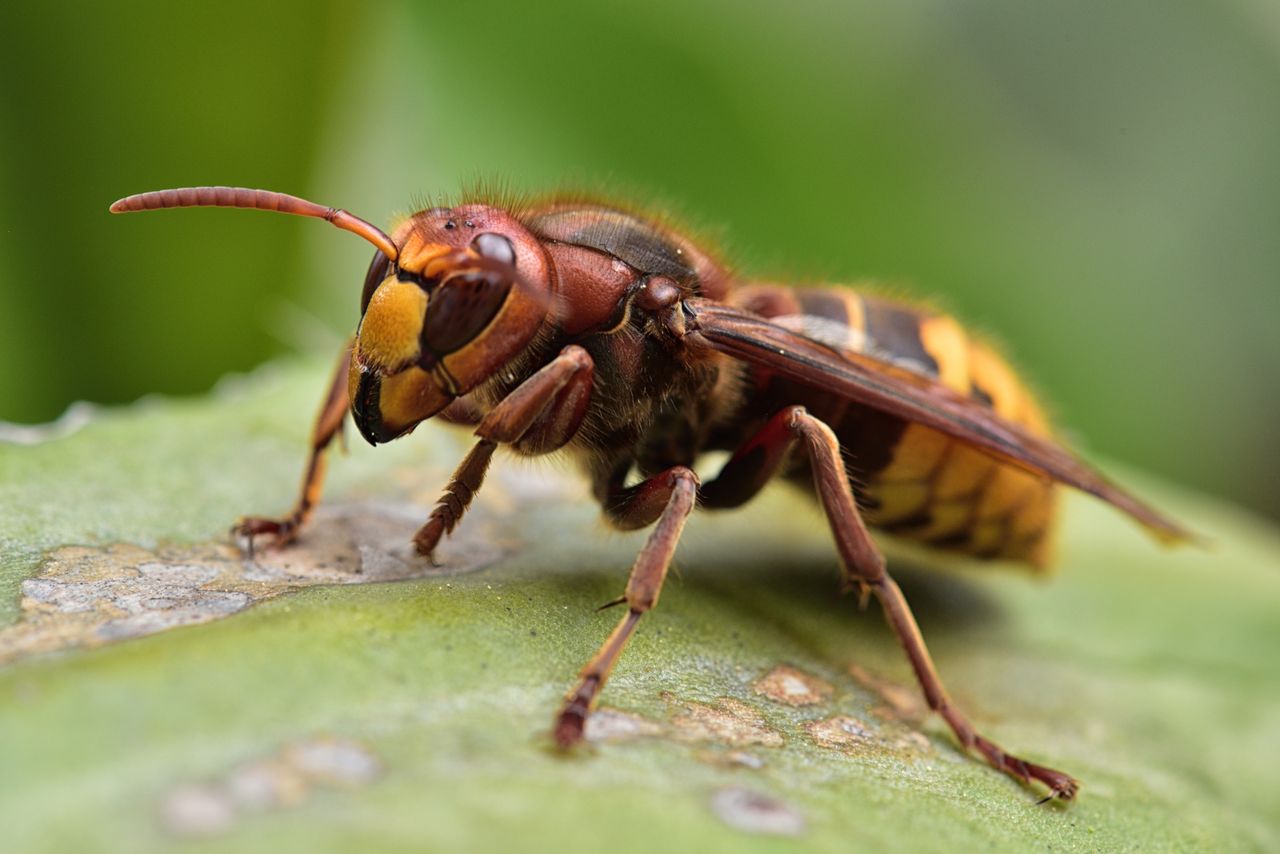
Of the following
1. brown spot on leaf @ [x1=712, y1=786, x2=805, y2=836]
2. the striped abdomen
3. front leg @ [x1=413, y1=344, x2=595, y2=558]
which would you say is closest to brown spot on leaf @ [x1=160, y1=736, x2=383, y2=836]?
brown spot on leaf @ [x1=712, y1=786, x2=805, y2=836]

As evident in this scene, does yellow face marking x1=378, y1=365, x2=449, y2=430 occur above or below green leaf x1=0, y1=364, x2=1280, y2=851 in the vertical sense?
above

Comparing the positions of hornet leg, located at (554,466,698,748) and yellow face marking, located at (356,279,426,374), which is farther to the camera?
yellow face marking, located at (356,279,426,374)

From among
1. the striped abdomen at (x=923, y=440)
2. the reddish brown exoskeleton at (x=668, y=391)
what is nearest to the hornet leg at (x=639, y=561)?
the reddish brown exoskeleton at (x=668, y=391)

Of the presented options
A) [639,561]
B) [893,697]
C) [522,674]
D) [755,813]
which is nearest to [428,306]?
[639,561]

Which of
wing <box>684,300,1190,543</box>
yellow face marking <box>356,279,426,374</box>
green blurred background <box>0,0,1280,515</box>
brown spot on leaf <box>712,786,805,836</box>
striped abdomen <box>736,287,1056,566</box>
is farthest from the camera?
green blurred background <box>0,0,1280,515</box>

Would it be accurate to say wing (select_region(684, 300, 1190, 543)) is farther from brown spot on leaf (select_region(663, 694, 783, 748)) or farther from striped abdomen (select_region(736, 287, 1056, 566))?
brown spot on leaf (select_region(663, 694, 783, 748))

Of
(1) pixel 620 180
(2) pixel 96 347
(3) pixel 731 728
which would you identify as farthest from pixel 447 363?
(1) pixel 620 180
